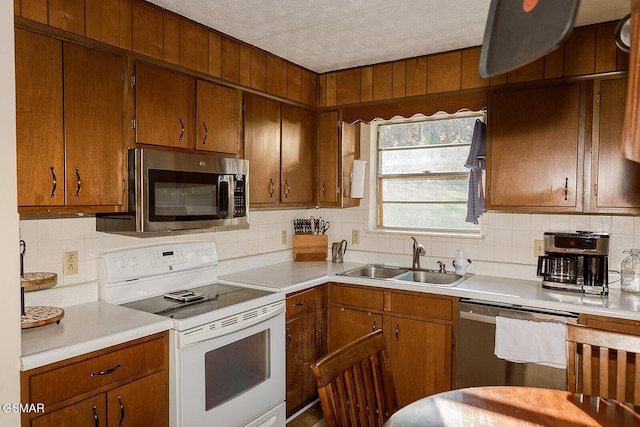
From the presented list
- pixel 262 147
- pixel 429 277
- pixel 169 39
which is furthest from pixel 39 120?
pixel 429 277

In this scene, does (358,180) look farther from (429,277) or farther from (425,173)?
(429,277)

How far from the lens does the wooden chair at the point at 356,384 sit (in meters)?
1.39

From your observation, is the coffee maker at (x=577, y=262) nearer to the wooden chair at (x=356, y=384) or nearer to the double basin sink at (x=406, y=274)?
the double basin sink at (x=406, y=274)

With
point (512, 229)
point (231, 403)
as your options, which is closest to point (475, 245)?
point (512, 229)

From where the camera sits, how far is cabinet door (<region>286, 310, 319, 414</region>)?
9.28 ft

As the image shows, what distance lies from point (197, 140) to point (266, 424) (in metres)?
1.65

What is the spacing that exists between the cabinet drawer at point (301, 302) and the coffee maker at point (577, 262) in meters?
1.45

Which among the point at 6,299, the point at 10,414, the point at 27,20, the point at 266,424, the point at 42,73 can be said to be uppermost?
the point at 27,20

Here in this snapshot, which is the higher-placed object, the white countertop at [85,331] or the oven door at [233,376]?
the white countertop at [85,331]

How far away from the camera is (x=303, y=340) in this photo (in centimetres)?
295

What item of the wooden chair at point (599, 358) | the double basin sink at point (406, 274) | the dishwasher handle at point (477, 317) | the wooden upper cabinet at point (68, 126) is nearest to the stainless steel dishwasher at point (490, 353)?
the dishwasher handle at point (477, 317)

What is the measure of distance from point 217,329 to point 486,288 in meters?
1.61

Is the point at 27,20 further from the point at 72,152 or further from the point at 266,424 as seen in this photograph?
the point at 266,424

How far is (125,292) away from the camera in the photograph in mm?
2414
